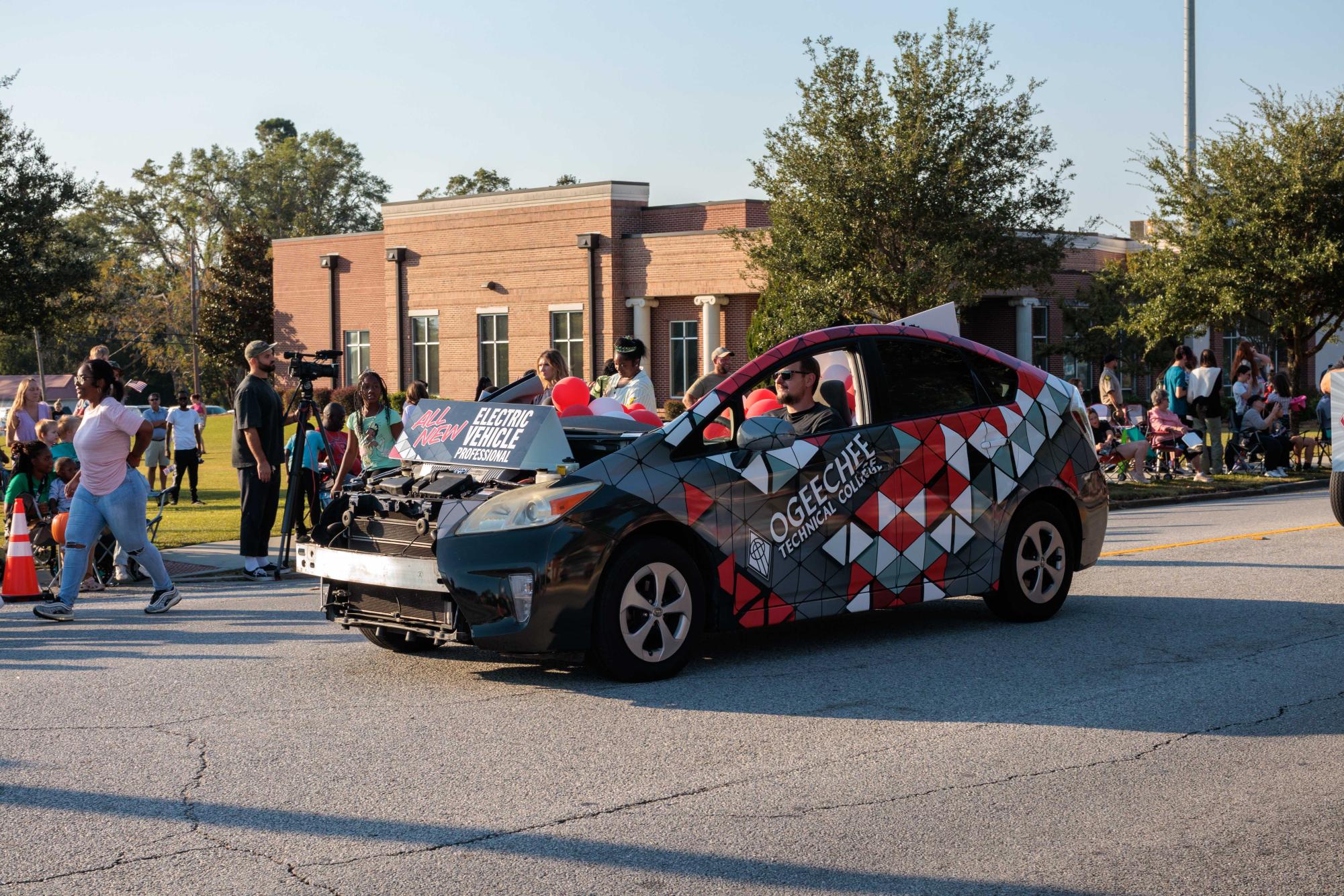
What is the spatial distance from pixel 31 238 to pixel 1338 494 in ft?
90.4

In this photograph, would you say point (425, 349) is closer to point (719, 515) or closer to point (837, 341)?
point (837, 341)

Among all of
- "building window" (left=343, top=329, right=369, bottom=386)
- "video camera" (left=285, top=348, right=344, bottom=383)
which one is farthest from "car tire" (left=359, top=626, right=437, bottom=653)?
"building window" (left=343, top=329, right=369, bottom=386)

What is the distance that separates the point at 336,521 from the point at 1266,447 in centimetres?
1809

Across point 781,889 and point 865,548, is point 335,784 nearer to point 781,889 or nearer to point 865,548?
point 781,889

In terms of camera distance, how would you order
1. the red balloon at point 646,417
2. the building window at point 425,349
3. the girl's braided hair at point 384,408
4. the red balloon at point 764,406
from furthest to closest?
the building window at point 425,349 → the girl's braided hair at point 384,408 → the red balloon at point 646,417 → the red balloon at point 764,406

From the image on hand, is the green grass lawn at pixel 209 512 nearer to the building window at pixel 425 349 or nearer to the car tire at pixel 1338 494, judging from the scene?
the car tire at pixel 1338 494

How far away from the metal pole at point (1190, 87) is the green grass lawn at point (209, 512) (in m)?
18.0

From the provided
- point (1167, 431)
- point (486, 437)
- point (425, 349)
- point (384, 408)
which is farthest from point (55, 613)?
point (425, 349)

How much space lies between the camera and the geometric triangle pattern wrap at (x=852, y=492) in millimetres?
7469

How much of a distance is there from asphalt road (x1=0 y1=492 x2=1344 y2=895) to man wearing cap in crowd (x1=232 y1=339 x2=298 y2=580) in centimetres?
262

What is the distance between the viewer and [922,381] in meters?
8.53

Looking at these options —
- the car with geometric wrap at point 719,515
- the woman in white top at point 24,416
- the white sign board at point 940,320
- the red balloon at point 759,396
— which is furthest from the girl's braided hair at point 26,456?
the white sign board at point 940,320

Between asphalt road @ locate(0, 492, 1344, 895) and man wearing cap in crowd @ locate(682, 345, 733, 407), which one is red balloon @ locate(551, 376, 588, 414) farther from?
asphalt road @ locate(0, 492, 1344, 895)

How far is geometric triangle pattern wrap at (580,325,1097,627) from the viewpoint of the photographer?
7469 millimetres
